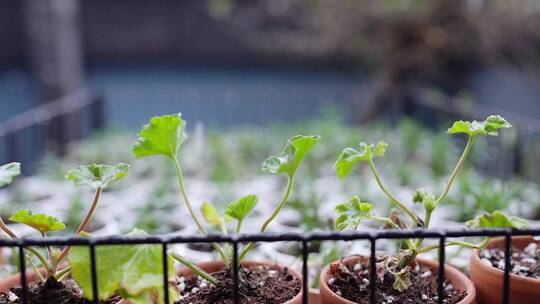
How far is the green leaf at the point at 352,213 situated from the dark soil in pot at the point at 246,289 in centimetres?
19

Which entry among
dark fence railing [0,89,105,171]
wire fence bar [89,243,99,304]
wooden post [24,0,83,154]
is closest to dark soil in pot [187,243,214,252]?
wire fence bar [89,243,99,304]

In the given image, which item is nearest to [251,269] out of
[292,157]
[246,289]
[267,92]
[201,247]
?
[246,289]

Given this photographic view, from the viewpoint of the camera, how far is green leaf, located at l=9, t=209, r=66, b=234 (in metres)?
A: 1.13

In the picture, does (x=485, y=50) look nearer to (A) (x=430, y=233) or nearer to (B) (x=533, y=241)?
(B) (x=533, y=241)

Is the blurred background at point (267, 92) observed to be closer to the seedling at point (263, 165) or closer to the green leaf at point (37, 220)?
the seedling at point (263, 165)

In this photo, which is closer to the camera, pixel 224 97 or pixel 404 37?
pixel 404 37

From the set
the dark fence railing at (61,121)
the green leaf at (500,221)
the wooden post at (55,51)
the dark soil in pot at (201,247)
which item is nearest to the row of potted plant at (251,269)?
the green leaf at (500,221)

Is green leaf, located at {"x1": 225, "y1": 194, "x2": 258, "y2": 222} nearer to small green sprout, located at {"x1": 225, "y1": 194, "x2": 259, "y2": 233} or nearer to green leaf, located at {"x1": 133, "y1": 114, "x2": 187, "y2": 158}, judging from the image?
small green sprout, located at {"x1": 225, "y1": 194, "x2": 259, "y2": 233}

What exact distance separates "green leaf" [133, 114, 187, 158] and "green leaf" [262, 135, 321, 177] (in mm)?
213

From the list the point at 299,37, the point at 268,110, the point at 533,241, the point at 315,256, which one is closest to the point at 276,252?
the point at 315,256

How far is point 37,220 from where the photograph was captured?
114cm

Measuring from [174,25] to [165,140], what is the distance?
20.2 ft

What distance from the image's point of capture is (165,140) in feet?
4.00

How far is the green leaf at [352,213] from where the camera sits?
1.17m
